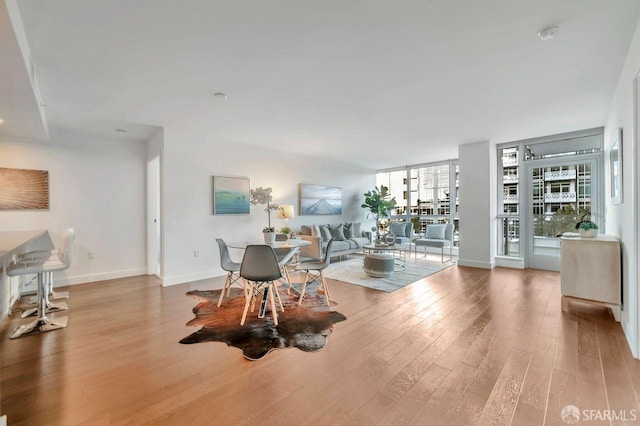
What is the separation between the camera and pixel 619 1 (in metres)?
1.82

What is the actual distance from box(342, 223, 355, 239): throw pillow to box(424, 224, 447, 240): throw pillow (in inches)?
74.8

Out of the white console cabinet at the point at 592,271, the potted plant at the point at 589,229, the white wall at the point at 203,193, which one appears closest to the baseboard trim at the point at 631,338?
the white console cabinet at the point at 592,271

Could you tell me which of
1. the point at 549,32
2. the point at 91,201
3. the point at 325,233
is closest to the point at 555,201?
the point at 549,32

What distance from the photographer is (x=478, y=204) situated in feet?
18.5

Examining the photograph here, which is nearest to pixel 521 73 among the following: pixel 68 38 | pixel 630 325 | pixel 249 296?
pixel 630 325

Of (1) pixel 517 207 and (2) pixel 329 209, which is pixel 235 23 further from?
(1) pixel 517 207

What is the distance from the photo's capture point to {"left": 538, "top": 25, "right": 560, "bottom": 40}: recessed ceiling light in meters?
2.05

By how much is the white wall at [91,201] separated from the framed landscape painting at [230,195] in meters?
1.52

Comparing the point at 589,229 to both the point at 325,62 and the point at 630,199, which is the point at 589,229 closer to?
the point at 630,199

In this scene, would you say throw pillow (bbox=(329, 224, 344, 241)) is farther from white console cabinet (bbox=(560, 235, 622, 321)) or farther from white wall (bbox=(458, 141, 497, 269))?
white console cabinet (bbox=(560, 235, 622, 321))

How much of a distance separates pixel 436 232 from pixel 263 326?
203 inches

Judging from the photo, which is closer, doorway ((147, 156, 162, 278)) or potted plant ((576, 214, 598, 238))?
potted plant ((576, 214, 598, 238))

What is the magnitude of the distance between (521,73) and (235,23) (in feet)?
9.01

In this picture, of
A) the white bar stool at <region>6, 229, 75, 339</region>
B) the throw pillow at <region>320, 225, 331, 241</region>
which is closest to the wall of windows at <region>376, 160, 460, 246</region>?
the throw pillow at <region>320, 225, 331, 241</region>
